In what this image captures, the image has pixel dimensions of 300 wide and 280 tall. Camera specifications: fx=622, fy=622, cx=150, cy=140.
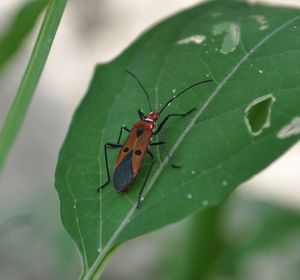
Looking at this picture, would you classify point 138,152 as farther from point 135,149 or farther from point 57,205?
point 57,205

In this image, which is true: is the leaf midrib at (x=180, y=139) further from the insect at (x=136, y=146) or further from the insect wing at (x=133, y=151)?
the insect wing at (x=133, y=151)

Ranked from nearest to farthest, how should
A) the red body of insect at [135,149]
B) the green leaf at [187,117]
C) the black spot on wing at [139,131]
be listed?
the green leaf at [187,117] → the red body of insect at [135,149] → the black spot on wing at [139,131]

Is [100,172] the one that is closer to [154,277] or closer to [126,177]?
[126,177]

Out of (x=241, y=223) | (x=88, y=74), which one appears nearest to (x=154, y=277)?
(x=241, y=223)

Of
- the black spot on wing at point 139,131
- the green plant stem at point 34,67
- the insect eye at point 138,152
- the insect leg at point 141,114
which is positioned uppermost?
the green plant stem at point 34,67

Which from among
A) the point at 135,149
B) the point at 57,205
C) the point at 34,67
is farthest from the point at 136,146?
the point at 57,205

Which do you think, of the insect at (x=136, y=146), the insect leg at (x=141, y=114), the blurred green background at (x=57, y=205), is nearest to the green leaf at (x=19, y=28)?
the blurred green background at (x=57, y=205)
